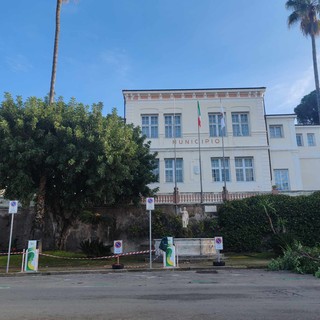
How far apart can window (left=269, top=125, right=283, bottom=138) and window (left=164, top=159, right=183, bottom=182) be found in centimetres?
Answer: 888

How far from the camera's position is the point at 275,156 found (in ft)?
104

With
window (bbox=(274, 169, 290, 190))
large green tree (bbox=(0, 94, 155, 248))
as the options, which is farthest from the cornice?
large green tree (bbox=(0, 94, 155, 248))

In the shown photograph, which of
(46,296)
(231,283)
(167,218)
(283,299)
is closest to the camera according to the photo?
(283,299)

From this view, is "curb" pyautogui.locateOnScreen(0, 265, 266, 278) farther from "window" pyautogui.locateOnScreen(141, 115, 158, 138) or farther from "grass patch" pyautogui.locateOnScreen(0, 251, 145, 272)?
"window" pyautogui.locateOnScreen(141, 115, 158, 138)

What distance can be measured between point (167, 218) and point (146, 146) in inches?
196

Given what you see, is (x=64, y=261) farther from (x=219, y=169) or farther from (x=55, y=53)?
(x=219, y=169)

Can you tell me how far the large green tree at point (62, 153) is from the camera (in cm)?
1850

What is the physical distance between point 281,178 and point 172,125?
10.7m

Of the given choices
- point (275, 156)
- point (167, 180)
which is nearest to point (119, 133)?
point (167, 180)

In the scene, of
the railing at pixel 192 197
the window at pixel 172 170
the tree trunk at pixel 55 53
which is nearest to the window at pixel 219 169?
the window at pixel 172 170

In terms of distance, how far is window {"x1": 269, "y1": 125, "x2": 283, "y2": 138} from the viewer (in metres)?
32.5

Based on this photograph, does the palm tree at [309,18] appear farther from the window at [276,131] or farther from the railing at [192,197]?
the railing at [192,197]

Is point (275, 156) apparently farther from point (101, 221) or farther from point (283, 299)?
point (283, 299)

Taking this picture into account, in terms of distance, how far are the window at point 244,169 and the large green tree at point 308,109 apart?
35316 millimetres
